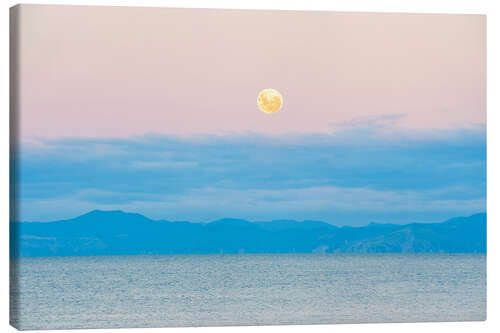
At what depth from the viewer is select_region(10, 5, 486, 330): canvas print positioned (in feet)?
39.3

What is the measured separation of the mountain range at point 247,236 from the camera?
1317cm

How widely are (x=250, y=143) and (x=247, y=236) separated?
170 centimetres

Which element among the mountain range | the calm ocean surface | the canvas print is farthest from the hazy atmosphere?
the calm ocean surface

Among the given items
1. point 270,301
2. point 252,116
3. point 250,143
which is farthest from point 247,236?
point 252,116

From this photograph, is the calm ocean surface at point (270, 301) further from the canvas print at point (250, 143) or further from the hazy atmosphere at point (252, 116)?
the hazy atmosphere at point (252, 116)

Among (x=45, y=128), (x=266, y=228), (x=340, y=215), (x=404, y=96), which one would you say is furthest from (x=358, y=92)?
(x=45, y=128)

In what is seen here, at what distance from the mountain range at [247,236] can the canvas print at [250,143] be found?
0.21ft

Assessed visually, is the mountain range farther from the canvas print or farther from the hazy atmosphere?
the hazy atmosphere

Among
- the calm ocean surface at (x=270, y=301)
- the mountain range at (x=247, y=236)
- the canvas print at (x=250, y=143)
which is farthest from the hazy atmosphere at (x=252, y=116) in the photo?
the calm ocean surface at (x=270, y=301)

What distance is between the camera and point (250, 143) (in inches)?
515

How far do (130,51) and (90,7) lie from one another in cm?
68

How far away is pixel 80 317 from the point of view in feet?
39.8

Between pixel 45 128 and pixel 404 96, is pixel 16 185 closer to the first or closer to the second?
pixel 45 128

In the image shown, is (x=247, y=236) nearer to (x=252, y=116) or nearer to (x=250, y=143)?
(x=250, y=143)
